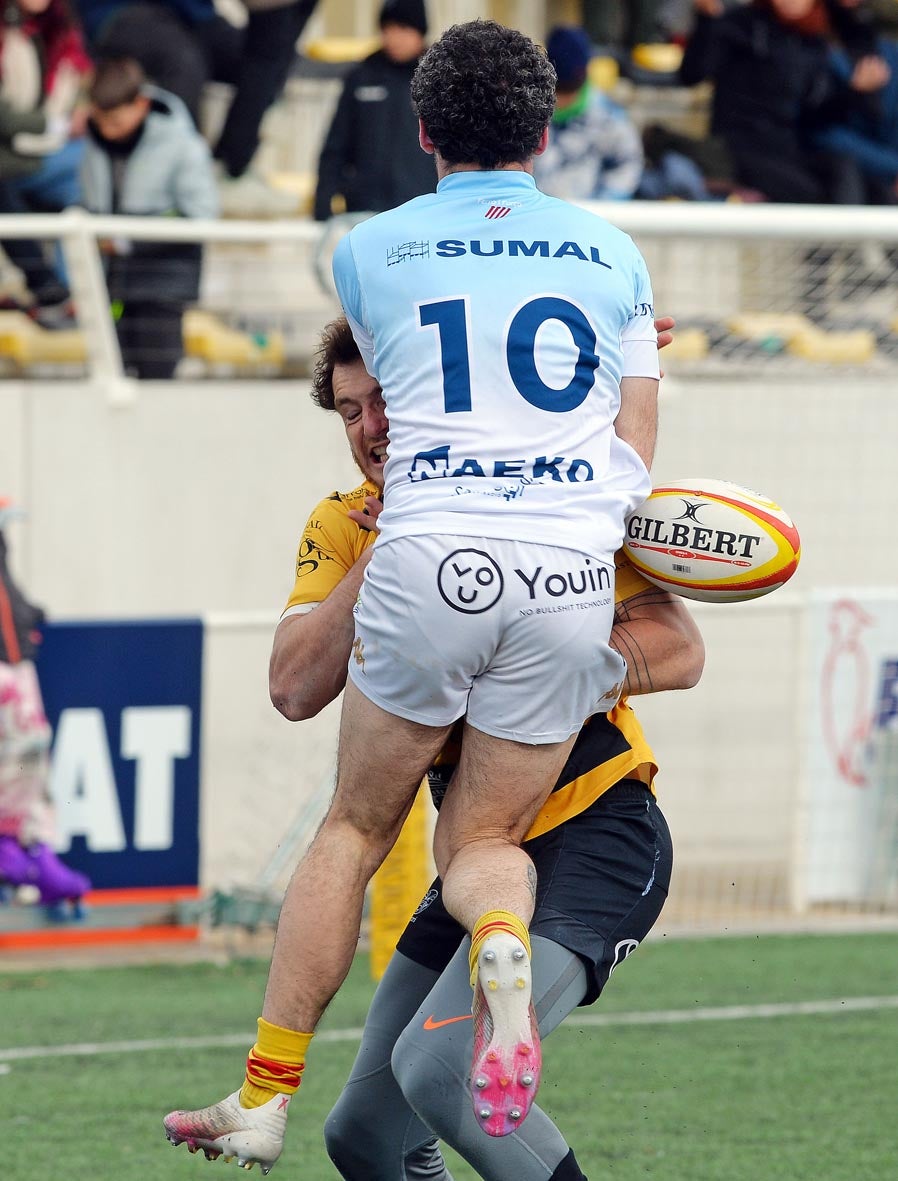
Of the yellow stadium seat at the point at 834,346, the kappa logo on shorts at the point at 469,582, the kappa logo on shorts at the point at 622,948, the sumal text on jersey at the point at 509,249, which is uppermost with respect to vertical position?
the sumal text on jersey at the point at 509,249

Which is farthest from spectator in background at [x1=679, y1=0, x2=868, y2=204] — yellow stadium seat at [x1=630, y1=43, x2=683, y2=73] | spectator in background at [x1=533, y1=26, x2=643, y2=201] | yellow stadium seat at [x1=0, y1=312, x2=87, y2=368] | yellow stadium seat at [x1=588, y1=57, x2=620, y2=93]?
yellow stadium seat at [x1=0, y1=312, x2=87, y2=368]

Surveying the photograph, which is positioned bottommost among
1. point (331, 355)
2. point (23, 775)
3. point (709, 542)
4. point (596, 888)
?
point (23, 775)

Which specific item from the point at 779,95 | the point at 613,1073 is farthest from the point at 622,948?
the point at 779,95

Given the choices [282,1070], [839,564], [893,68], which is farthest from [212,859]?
[893,68]

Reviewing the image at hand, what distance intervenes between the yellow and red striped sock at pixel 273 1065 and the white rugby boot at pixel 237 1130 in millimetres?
15

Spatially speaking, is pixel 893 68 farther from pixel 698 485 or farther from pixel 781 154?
pixel 698 485

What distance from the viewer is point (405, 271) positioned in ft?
10.8

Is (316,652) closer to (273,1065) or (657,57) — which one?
(273,1065)

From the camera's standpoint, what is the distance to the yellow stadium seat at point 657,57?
13586 millimetres

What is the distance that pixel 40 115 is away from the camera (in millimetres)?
9734

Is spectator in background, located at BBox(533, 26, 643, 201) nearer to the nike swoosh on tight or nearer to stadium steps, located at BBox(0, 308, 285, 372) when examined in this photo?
stadium steps, located at BBox(0, 308, 285, 372)

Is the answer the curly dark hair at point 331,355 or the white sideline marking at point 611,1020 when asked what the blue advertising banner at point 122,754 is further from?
the curly dark hair at point 331,355

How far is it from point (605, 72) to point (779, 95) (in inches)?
79.4

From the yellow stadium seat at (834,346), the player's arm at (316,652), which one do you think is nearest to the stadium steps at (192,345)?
the yellow stadium seat at (834,346)
